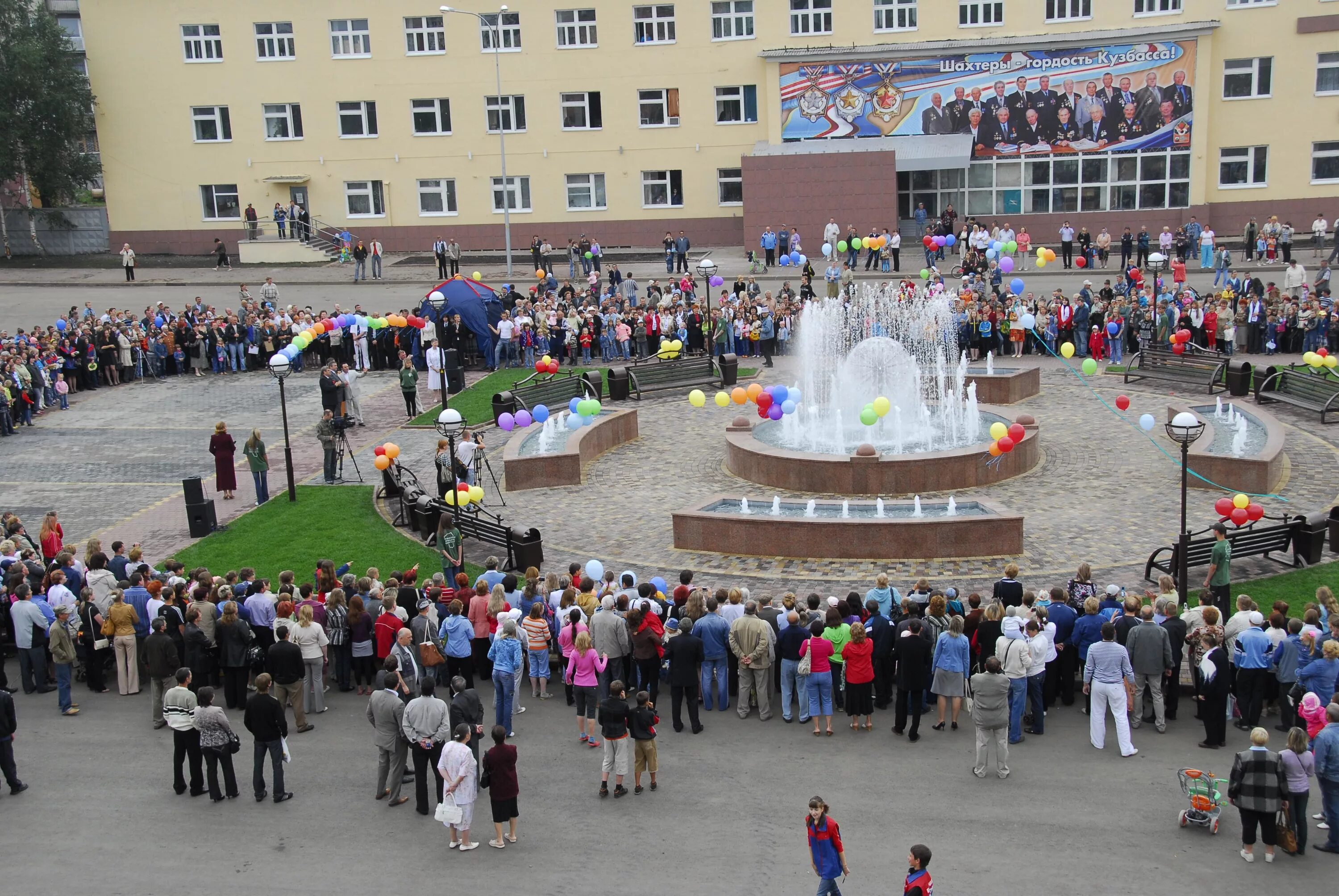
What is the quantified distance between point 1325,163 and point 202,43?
133 feet

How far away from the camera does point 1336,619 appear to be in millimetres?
12648

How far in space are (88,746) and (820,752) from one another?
7651 mm

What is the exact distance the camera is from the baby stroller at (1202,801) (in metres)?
11.2

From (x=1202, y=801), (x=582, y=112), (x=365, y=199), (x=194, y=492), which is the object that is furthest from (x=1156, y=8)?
(x=1202, y=801)

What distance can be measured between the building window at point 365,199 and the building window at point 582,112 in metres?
7.75

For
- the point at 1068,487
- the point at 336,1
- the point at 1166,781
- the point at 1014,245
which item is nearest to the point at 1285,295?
the point at 1014,245

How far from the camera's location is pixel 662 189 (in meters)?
49.6

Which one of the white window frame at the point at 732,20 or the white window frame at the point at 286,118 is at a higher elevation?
the white window frame at the point at 732,20

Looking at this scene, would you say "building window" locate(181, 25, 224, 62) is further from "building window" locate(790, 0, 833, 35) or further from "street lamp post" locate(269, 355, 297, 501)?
"street lamp post" locate(269, 355, 297, 501)

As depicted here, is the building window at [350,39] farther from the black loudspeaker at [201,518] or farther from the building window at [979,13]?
the black loudspeaker at [201,518]

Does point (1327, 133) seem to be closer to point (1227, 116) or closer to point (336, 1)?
point (1227, 116)

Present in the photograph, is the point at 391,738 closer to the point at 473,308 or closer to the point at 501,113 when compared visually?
the point at 473,308

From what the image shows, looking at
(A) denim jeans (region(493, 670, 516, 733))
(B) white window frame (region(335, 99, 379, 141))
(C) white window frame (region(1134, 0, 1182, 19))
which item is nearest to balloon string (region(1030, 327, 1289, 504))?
(A) denim jeans (region(493, 670, 516, 733))

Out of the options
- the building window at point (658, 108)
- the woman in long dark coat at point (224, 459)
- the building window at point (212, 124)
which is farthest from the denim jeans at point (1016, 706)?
the building window at point (212, 124)
